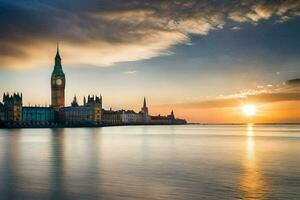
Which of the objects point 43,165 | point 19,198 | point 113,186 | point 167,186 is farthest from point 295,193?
point 43,165

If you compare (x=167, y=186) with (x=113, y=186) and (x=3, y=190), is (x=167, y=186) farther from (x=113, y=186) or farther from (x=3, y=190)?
(x=3, y=190)

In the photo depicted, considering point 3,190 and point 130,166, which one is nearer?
point 3,190

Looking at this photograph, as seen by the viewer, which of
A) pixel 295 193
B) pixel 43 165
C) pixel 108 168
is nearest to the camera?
pixel 295 193

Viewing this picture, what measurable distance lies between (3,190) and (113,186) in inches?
306

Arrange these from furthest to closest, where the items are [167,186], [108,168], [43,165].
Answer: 1. [43,165]
2. [108,168]
3. [167,186]

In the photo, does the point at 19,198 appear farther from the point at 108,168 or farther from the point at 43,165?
the point at 43,165

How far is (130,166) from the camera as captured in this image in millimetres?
44812

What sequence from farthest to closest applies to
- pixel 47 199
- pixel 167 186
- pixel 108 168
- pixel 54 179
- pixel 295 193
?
pixel 108 168
pixel 54 179
pixel 167 186
pixel 295 193
pixel 47 199

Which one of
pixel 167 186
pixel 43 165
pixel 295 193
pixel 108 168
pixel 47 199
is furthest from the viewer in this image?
pixel 43 165

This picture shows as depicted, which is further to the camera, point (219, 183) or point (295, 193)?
point (219, 183)

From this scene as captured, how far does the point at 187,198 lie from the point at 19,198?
10.6 meters

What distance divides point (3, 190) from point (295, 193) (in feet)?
65.8

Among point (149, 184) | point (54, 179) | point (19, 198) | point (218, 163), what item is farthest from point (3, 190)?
point (218, 163)

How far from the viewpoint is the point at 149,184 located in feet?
104
